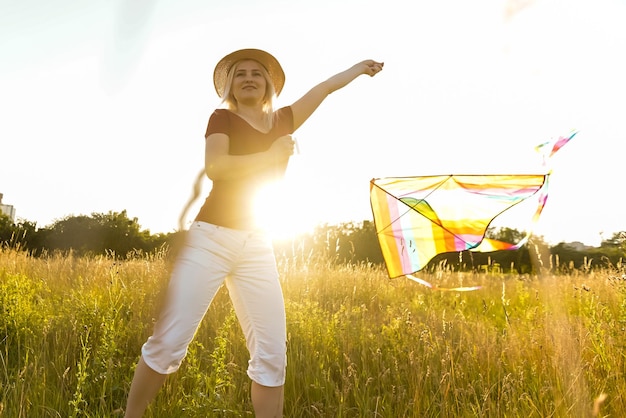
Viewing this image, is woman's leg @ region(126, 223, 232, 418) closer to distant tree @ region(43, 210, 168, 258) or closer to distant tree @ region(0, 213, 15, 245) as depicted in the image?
distant tree @ region(43, 210, 168, 258)

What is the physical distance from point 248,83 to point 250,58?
0.74 feet

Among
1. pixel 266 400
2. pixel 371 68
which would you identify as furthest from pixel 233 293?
pixel 371 68

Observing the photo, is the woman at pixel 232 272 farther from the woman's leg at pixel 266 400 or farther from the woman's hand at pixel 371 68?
the woman's hand at pixel 371 68

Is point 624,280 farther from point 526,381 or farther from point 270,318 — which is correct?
point 270,318

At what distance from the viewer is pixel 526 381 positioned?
315 centimetres

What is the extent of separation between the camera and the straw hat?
2.68 m

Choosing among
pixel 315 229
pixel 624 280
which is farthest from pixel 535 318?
pixel 315 229

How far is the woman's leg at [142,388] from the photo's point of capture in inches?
85.4

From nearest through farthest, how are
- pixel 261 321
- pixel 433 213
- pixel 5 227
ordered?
pixel 261 321 < pixel 433 213 < pixel 5 227

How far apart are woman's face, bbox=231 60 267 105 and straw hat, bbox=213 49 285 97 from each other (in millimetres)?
87

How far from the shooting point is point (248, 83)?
2.53 meters

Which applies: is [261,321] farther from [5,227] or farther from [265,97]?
[5,227]

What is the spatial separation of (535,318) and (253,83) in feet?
10.4

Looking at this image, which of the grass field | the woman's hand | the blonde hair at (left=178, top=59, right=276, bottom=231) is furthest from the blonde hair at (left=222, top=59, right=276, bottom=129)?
the grass field
